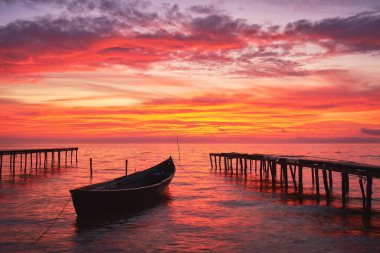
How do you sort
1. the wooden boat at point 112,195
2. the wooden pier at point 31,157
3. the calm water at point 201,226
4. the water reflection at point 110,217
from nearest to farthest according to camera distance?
the calm water at point 201,226 → the water reflection at point 110,217 → the wooden boat at point 112,195 → the wooden pier at point 31,157

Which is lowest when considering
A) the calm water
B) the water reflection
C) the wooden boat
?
the calm water

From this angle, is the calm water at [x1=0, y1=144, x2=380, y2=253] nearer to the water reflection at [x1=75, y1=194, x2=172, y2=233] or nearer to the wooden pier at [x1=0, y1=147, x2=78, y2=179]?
the water reflection at [x1=75, y1=194, x2=172, y2=233]

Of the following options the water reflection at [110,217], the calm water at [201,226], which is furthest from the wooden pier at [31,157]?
the water reflection at [110,217]

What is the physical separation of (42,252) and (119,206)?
644cm

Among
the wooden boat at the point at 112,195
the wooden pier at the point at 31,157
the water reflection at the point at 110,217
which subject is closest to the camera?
the water reflection at the point at 110,217

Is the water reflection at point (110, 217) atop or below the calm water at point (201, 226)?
atop

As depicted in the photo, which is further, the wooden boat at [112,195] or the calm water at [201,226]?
the wooden boat at [112,195]

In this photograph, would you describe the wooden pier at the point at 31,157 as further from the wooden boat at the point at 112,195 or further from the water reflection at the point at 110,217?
the water reflection at the point at 110,217

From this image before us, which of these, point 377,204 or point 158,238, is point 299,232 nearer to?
point 158,238

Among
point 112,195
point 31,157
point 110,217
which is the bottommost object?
point 110,217

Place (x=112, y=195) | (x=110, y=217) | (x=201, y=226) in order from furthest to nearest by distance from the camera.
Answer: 1. (x=112, y=195)
2. (x=110, y=217)
3. (x=201, y=226)

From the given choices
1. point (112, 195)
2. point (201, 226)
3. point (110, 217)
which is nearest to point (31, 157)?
point (112, 195)

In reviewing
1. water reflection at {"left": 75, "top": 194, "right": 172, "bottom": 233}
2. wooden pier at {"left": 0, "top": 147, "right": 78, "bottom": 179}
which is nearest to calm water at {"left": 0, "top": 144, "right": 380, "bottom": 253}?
water reflection at {"left": 75, "top": 194, "right": 172, "bottom": 233}

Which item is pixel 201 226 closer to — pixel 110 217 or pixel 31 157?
pixel 110 217
